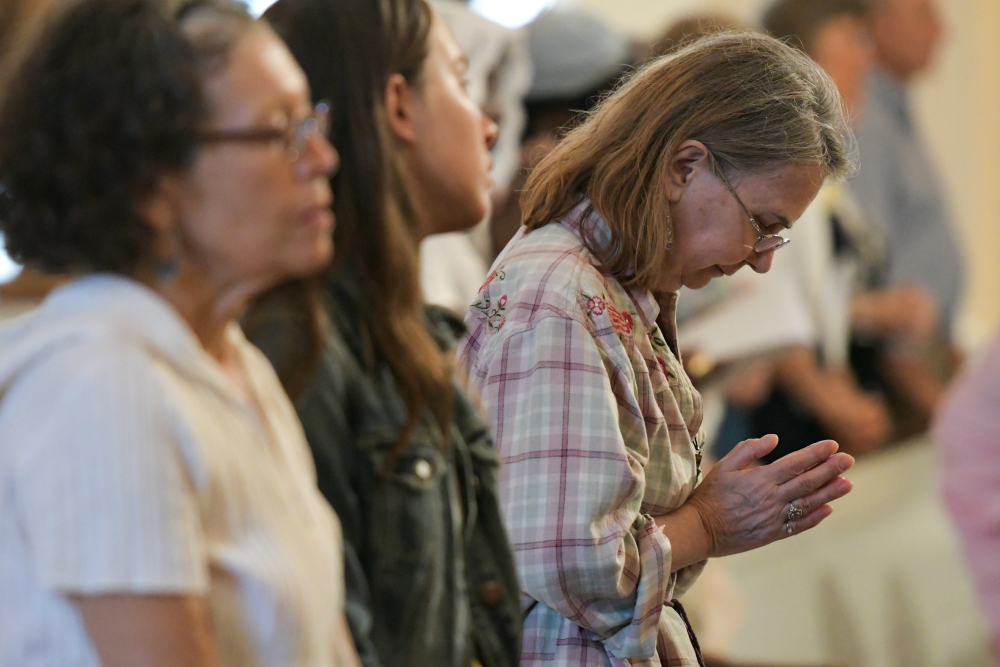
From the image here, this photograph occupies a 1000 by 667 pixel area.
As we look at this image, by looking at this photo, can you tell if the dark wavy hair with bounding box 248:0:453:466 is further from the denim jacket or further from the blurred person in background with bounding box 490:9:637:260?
the blurred person in background with bounding box 490:9:637:260

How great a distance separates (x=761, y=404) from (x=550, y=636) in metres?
2.74

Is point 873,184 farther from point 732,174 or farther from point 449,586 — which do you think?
point 449,586

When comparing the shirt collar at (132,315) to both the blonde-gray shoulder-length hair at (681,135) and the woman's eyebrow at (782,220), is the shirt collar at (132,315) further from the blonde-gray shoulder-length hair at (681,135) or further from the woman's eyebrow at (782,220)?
the woman's eyebrow at (782,220)

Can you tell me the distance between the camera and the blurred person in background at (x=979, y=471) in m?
1.40

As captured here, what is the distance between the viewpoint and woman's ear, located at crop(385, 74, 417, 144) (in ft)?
3.88

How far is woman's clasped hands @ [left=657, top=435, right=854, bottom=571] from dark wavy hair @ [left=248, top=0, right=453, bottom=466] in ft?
1.55

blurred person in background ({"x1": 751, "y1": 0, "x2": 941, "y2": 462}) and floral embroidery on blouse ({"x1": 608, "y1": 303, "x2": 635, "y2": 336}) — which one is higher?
floral embroidery on blouse ({"x1": 608, "y1": 303, "x2": 635, "y2": 336})

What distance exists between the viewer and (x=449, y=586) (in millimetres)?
1175

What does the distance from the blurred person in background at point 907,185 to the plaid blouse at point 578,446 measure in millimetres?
3570

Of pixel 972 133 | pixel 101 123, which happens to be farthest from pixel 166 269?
pixel 972 133

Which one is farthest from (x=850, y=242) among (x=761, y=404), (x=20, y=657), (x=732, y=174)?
(x=20, y=657)

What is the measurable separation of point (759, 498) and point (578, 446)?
272 millimetres

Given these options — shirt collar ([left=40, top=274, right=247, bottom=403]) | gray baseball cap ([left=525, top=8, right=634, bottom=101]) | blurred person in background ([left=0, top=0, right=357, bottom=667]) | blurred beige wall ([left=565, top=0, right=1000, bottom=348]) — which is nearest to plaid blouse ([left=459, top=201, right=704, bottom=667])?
blurred person in background ([left=0, top=0, right=357, bottom=667])

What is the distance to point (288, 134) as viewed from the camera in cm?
102
